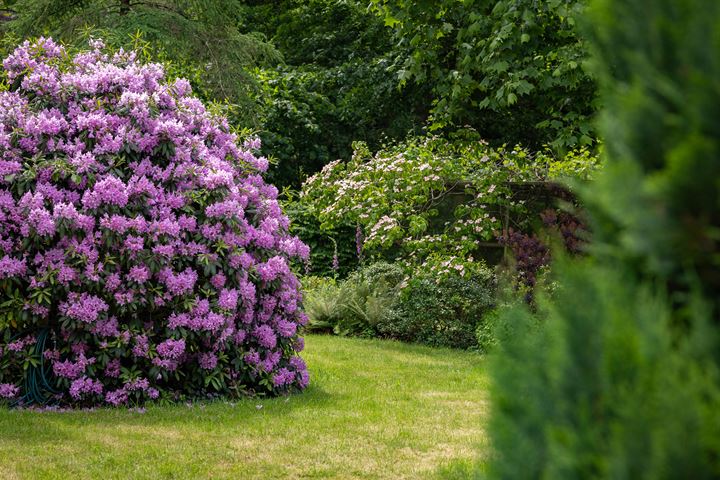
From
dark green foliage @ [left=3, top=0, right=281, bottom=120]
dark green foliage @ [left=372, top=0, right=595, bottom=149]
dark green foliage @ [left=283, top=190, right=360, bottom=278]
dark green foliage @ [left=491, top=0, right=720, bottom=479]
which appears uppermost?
dark green foliage @ [left=3, top=0, right=281, bottom=120]

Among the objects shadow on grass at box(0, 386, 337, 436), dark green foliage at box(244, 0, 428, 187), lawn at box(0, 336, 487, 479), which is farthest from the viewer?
dark green foliage at box(244, 0, 428, 187)

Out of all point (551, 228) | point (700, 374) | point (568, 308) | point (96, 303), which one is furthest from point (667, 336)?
point (551, 228)

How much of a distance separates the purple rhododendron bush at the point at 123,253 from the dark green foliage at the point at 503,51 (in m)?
3.92

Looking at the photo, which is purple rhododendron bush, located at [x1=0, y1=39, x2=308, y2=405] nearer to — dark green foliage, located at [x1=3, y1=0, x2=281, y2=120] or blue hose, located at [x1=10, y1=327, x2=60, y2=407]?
blue hose, located at [x1=10, y1=327, x2=60, y2=407]

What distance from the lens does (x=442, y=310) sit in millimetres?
11430

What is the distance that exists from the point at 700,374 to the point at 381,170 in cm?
1082

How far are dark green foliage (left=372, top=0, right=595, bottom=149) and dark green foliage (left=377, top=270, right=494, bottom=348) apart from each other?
2.57 metres

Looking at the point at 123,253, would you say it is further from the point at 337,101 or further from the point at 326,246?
the point at 337,101

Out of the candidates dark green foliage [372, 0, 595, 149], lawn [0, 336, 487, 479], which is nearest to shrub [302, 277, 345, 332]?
dark green foliage [372, 0, 595, 149]

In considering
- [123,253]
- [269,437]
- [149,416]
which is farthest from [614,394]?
[123,253]

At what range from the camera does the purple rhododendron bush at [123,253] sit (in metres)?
6.69

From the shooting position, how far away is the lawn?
5211 mm

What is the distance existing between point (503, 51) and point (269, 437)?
21.8ft

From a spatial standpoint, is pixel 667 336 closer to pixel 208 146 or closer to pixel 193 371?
pixel 193 371
